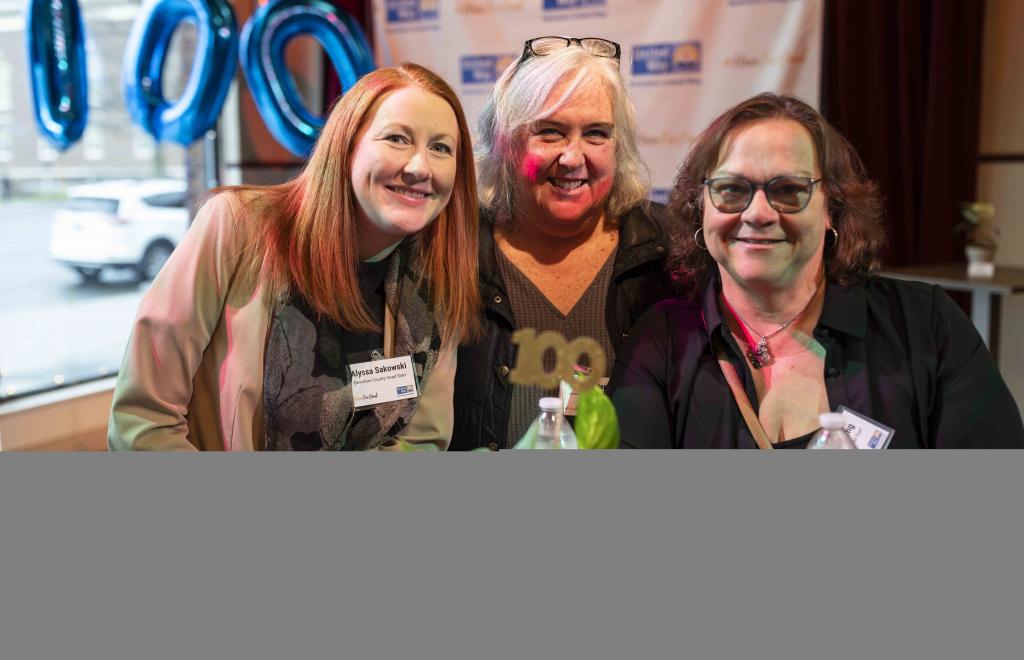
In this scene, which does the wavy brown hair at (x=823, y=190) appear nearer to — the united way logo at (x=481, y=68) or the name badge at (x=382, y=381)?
the name badge at (x=382, y=381)

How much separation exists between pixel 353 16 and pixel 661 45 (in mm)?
1688

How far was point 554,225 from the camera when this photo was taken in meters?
2.17

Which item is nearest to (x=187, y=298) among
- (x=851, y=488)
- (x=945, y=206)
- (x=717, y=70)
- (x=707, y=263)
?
(x=707, y=263)

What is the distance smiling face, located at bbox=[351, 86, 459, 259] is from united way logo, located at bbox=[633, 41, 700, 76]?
123 inches

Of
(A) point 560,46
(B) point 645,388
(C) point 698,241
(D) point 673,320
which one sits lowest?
(B) point 645,388

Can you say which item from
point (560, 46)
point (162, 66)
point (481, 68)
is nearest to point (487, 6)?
point (481, 68)

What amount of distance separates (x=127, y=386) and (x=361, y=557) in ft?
5.14

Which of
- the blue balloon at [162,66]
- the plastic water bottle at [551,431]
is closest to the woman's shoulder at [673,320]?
the plastic water bottle at [551,431]

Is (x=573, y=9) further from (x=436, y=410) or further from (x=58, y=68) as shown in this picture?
(x=436, y=410)

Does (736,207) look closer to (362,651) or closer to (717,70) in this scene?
(362,651)

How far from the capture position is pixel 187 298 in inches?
72.5

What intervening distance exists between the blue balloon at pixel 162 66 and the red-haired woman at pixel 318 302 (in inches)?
99.8

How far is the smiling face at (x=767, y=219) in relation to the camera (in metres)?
1.66

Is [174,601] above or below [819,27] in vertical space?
below
